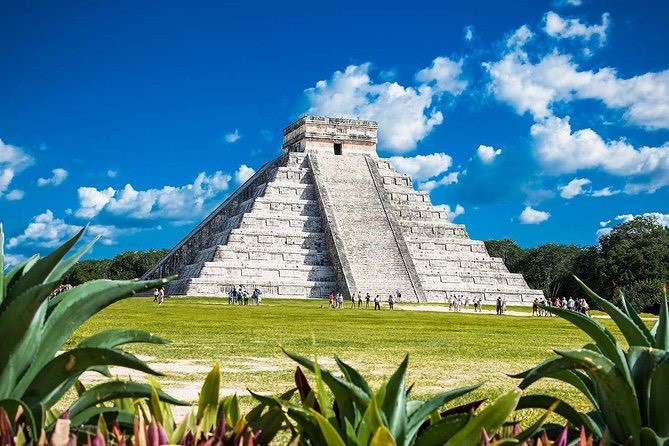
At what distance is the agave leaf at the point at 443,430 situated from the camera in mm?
2262

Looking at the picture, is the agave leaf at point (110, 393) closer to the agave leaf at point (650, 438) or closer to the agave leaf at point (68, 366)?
the agave leaf at point (68, 366)

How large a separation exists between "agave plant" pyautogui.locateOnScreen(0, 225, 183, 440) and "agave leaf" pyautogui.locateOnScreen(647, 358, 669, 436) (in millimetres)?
1576

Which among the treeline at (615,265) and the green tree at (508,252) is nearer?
the treeline at (615,265)

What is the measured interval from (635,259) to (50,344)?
56294 millimetres

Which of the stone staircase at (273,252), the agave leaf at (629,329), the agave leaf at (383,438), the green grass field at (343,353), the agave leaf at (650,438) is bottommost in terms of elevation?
the green grass field at (343,353)

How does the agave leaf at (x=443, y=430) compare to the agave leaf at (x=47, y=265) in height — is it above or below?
below

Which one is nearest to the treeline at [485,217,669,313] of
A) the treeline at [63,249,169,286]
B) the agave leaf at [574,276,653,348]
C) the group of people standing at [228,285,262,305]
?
the group of people standing at [228,285,262,305]

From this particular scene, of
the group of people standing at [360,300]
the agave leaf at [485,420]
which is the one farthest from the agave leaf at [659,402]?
the group of people standing at [360,300]

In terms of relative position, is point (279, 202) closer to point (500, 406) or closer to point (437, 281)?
point (437, 281)

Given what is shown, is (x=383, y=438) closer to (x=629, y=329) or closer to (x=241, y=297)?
(x=629, y=329)

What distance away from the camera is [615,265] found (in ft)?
182

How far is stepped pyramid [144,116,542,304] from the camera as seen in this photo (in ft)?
122

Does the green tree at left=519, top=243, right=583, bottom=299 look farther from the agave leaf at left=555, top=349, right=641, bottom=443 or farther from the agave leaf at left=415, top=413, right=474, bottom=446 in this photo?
the agave leaf at left=415, top=413, right=474, bottom=446

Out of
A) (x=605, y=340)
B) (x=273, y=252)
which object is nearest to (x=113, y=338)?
(x=605, y=340)
